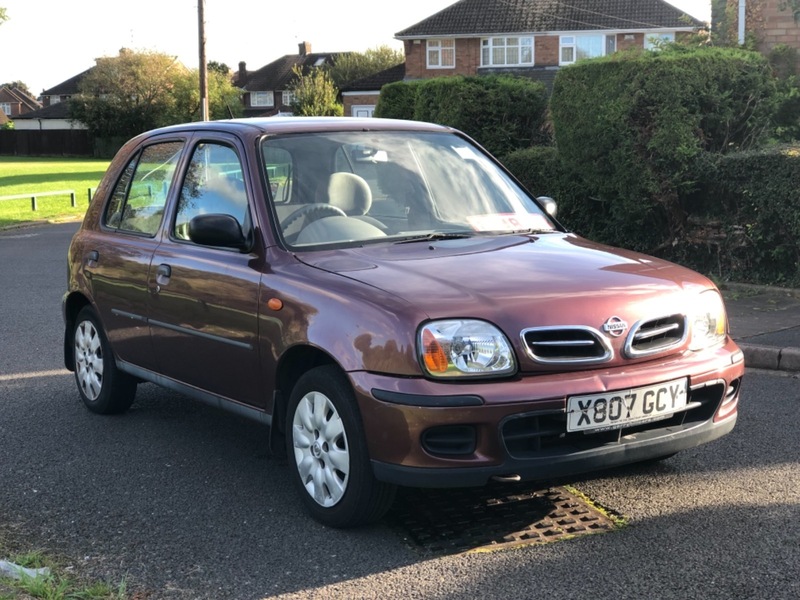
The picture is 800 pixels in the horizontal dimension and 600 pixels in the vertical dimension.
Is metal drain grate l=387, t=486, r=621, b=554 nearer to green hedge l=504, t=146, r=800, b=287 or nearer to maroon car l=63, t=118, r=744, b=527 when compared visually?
maroon car l=63, t=118, r=744, b=527

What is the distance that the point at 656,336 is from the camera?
4254 mm

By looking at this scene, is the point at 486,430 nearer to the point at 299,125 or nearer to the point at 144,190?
the point at 299,125

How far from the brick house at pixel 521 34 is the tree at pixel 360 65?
25.4 metres

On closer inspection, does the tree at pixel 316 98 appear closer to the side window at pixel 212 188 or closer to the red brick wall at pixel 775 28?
the red brick wall at pixel 775 28

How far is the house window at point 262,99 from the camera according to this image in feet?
324

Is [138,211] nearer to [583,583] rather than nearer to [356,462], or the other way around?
[356,462]

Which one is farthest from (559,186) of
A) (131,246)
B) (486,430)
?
(486,430)

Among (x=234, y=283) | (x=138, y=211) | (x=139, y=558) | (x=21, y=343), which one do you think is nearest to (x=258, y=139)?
(x=234, y=283)

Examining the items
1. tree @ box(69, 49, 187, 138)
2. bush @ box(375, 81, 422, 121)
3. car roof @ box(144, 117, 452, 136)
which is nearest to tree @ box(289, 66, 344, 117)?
tree @ box(69, 49, 187, 138)

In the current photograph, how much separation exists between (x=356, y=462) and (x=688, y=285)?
1.67 meters

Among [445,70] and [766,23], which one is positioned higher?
[445,70]

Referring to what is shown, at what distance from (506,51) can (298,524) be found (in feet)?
169

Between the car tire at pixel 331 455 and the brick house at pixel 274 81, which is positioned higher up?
the brick house at pixel 274 81

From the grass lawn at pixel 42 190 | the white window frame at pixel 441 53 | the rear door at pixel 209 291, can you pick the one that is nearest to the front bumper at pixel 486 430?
the rear door at pixel 209 291
